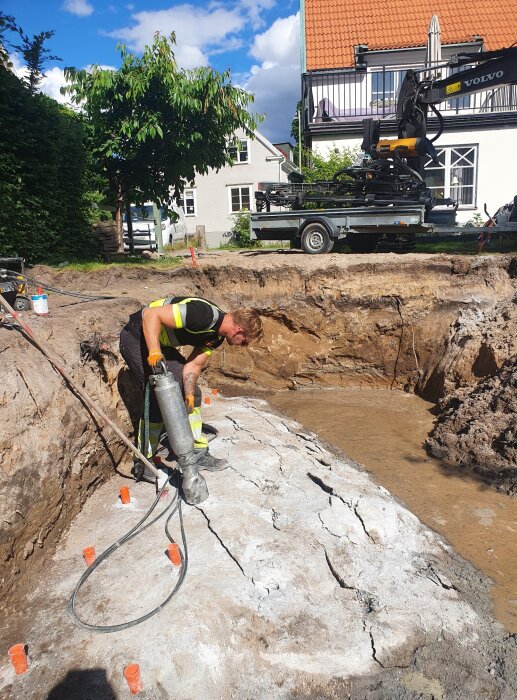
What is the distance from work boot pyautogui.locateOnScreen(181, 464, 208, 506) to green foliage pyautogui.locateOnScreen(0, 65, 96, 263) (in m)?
6.00

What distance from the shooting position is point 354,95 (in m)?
16.0

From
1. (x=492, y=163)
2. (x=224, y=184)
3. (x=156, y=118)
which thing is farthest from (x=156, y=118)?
(x=224, y=184)

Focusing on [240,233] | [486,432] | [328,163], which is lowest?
[486,432]

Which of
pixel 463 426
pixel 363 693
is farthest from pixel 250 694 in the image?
pixel 463 426

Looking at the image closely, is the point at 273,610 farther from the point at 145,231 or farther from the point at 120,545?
the point at 145,231

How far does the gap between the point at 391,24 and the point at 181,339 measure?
17.3m

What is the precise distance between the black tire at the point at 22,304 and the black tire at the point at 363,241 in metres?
7.06

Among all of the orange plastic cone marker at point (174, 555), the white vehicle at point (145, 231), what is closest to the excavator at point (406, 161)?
the white vehicle at point (145, 231)

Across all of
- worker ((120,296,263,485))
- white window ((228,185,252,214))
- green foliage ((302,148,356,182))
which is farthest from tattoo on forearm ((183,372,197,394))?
white window ((228,185,252,214))

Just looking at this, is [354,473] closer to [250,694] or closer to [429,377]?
[250,694]

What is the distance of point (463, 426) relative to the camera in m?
5.95

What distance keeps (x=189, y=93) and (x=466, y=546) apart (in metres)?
9.33

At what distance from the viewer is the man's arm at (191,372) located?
14.3ft

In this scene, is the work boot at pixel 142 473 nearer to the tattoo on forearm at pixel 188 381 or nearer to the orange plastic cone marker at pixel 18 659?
the tattoo on forearm at pixel 188 381
